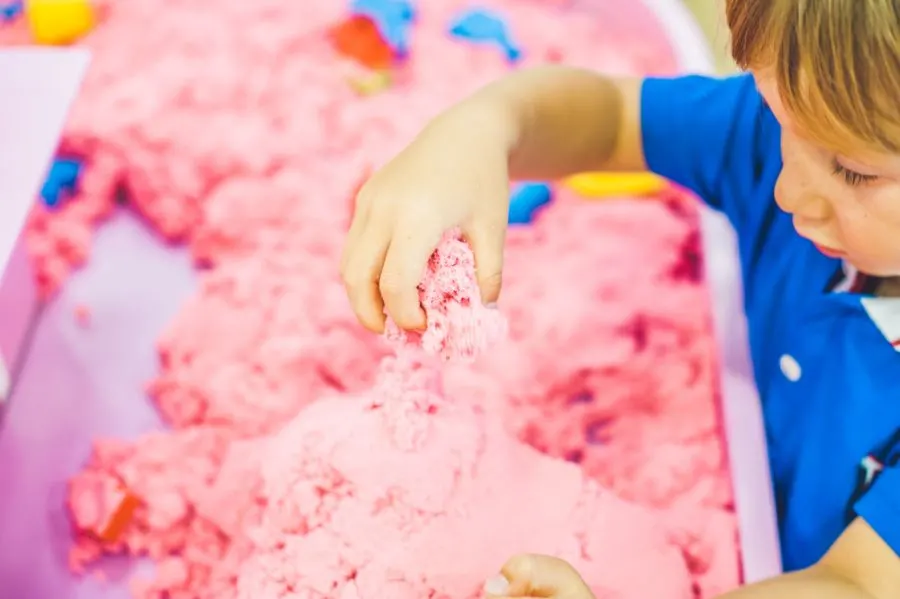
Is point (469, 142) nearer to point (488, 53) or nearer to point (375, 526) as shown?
point (375, 526)

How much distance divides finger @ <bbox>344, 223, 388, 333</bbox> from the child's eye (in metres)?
0.26

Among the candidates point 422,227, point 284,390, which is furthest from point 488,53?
point 422,227

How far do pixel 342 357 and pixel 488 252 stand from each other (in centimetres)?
28

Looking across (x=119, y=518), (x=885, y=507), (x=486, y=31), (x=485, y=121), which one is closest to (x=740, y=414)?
(x=885, y=507)

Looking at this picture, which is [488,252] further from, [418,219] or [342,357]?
[342,357]

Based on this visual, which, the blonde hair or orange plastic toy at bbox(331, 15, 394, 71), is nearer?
the blonde hair

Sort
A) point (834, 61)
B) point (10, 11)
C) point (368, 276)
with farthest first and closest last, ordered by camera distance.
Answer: point (10, 11)
point (368, 276)
point (834, 61)

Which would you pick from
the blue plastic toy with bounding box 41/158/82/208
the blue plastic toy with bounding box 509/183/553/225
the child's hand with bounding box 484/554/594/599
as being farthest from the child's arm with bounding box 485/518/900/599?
the blue plastic toy with bounding box 41/158/82/208

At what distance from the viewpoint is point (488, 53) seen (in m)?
1.20

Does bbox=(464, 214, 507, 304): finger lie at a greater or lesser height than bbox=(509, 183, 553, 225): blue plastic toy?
greater

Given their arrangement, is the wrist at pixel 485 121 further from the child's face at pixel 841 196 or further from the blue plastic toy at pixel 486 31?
the blue plastic toy at pixel 486 31

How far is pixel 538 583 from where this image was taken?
0.55m

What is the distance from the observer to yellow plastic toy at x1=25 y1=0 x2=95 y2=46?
46.5 inches

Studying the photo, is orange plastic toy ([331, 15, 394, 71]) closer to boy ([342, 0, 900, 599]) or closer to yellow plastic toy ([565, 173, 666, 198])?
yellow plastic toy ([565, 173, 666, 198])
